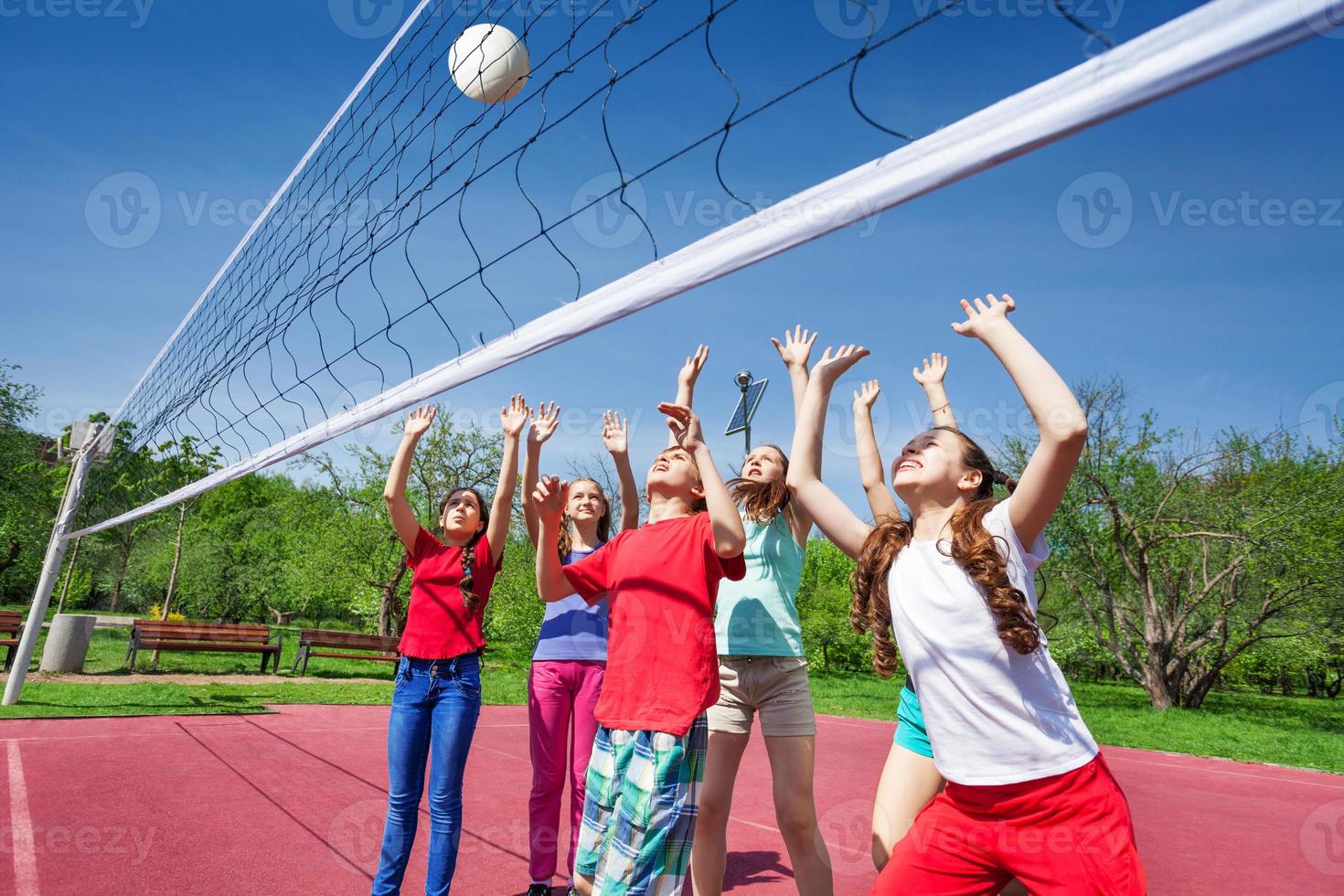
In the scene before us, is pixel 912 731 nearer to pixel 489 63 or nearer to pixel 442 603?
pixel 442 603

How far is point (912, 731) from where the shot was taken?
8.17 ft

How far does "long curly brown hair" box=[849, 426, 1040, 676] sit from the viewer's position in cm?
175

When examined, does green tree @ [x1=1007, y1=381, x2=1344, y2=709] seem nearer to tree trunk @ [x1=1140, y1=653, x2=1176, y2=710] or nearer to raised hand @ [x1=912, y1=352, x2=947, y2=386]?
tree trunk @ [x1=1140, y1=653, x2=1176, y2=710]

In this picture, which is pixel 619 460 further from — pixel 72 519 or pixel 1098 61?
pixel 72 519

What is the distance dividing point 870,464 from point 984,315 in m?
0.82

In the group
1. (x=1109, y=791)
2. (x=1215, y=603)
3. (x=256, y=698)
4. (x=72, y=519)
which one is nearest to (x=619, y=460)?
(x=1109, y=791)

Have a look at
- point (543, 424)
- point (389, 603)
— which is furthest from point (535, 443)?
point (389, 603)

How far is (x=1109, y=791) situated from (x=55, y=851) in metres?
4.39

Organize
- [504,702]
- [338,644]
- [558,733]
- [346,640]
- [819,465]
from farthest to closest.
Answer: [346,640]
[338,644]
[504,702]
[558,733]
[819,465]

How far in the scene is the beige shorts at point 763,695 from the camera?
2.91 metres

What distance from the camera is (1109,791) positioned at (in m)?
1.65

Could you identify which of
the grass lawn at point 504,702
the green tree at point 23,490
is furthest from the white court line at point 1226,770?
the green tree at point 23,490

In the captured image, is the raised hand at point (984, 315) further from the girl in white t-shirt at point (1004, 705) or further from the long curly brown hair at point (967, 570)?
the long curly brown hair at point (967, 570)

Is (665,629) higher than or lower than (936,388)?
lower
